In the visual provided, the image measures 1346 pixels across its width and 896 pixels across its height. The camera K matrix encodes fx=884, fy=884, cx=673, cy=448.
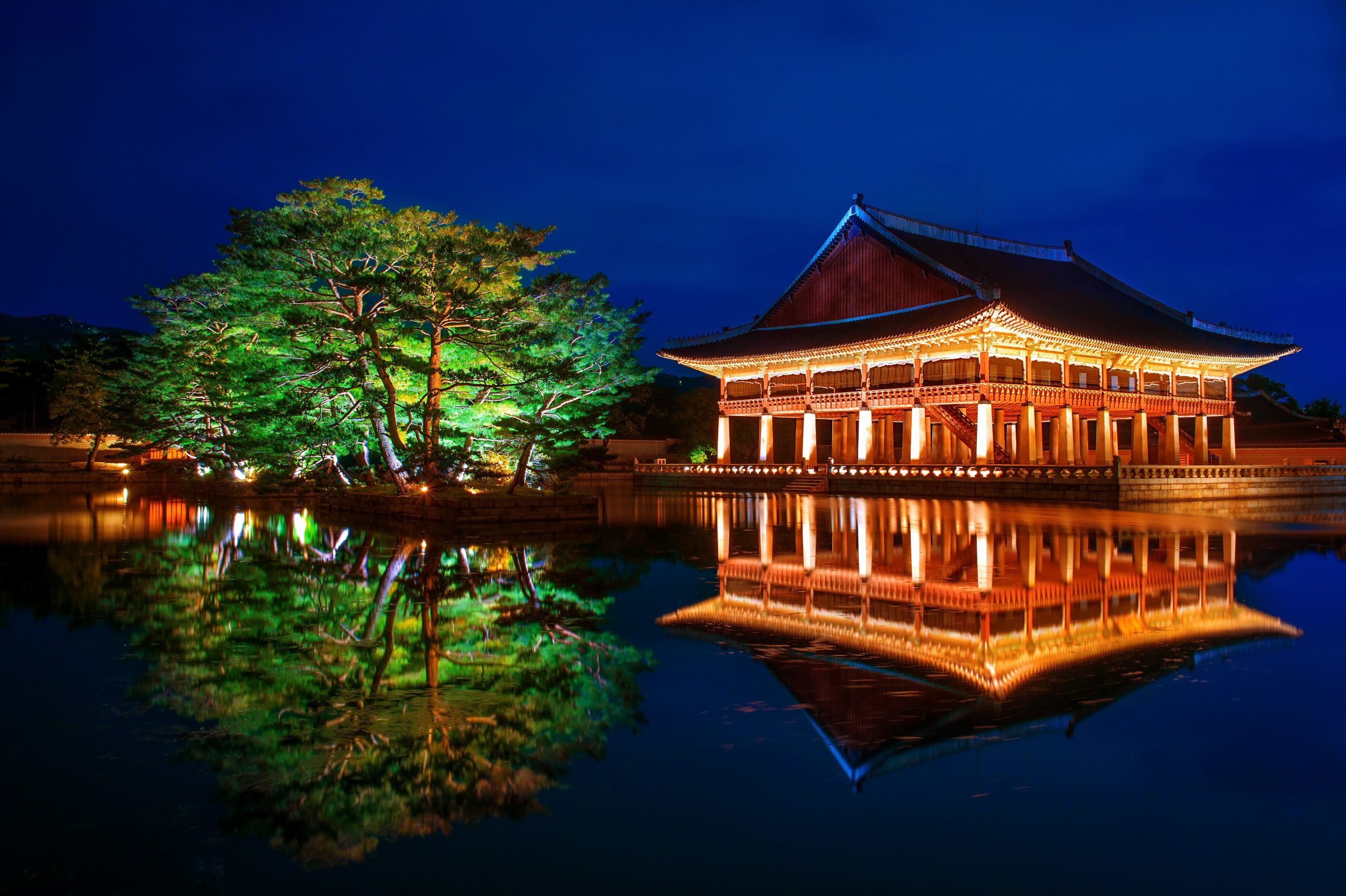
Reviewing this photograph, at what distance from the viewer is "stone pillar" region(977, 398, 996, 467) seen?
3734 cm

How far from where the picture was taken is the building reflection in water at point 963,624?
594cm

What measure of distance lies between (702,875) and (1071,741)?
2.83 meters

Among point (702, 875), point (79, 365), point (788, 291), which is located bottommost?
point (702, 875)

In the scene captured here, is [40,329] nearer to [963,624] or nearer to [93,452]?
[93,452]

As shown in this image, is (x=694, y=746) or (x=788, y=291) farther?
(x=788, y=291)

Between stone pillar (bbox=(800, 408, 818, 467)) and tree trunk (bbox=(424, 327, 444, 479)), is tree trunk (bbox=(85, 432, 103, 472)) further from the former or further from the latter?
stone pillar (bbox=(800, 408, 818, 467))

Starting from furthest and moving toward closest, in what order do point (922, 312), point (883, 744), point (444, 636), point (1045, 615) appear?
point (922, 312) < point (1045, 615) < point (444, 636) < point (883, 744)

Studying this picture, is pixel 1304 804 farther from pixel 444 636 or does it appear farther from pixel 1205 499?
pixel 1205 499

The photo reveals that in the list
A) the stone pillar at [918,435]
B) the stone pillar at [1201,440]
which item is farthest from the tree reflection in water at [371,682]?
the stone pillar at [1201,440]

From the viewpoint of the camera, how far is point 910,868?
12.7ft

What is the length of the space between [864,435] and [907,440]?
3.11 metres

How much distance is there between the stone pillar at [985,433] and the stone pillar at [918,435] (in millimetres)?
2801

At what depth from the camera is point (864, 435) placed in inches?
1668

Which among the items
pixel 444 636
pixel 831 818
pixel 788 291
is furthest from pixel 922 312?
pixel 831 818
